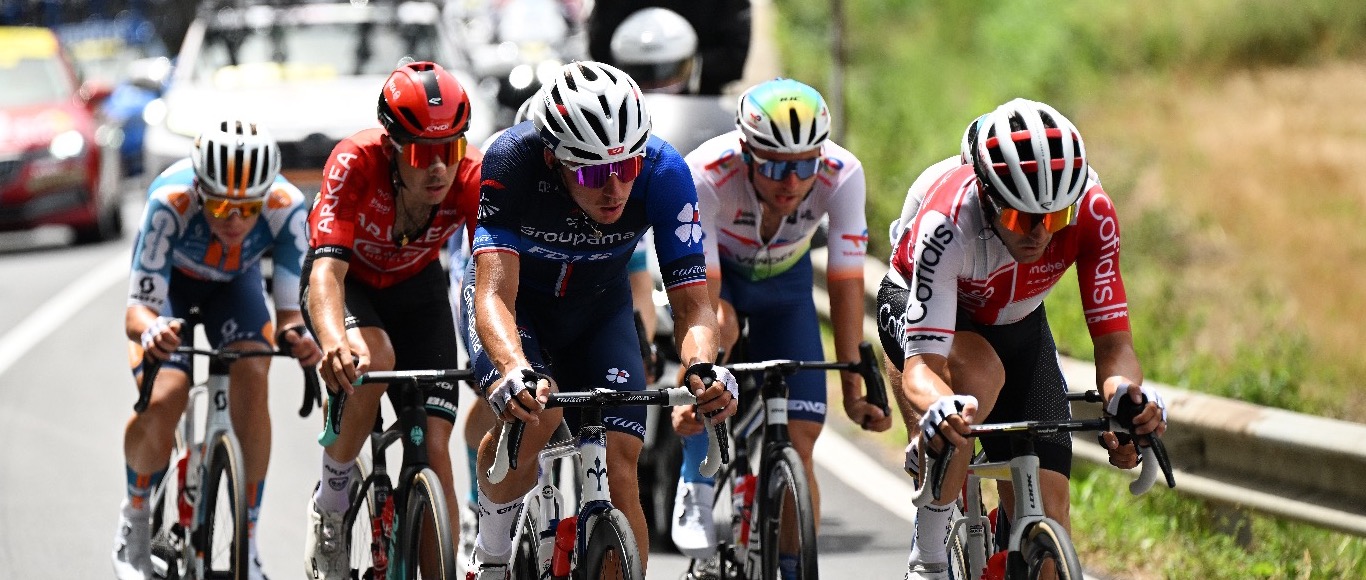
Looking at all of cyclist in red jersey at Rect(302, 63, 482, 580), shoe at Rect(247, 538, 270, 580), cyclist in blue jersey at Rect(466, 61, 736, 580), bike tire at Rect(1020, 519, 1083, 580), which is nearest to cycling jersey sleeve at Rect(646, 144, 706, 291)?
cyclist in blue jersey at Rect(466, 61, 736, 580)

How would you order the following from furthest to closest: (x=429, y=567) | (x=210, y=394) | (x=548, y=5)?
1. (x=548, y=5)
2. (x=210, y=394)
3. (x=429, y=567)

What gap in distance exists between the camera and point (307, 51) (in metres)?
15.9

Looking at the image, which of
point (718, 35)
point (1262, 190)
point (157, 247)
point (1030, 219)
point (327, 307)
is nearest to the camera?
point (1030, 219)

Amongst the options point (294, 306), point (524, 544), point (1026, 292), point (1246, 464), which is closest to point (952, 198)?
point (1026, 292)

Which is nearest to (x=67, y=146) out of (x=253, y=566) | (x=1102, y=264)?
(x=253, y=566)

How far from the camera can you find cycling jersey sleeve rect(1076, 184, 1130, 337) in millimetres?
5559

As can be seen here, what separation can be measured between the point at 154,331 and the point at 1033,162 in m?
3.29

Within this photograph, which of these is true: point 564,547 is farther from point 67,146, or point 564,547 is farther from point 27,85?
point 27,85

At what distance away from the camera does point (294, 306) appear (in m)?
7.38

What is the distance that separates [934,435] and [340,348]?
6.58 feet

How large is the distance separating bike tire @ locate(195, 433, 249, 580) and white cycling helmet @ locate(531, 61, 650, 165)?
77.7 inches

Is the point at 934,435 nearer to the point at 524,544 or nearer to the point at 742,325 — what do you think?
the point at 524,544

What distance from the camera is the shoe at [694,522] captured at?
6.98 m

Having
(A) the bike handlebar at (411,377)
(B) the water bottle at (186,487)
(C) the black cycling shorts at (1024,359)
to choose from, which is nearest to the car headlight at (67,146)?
(B) the water bottle at (186,487)
